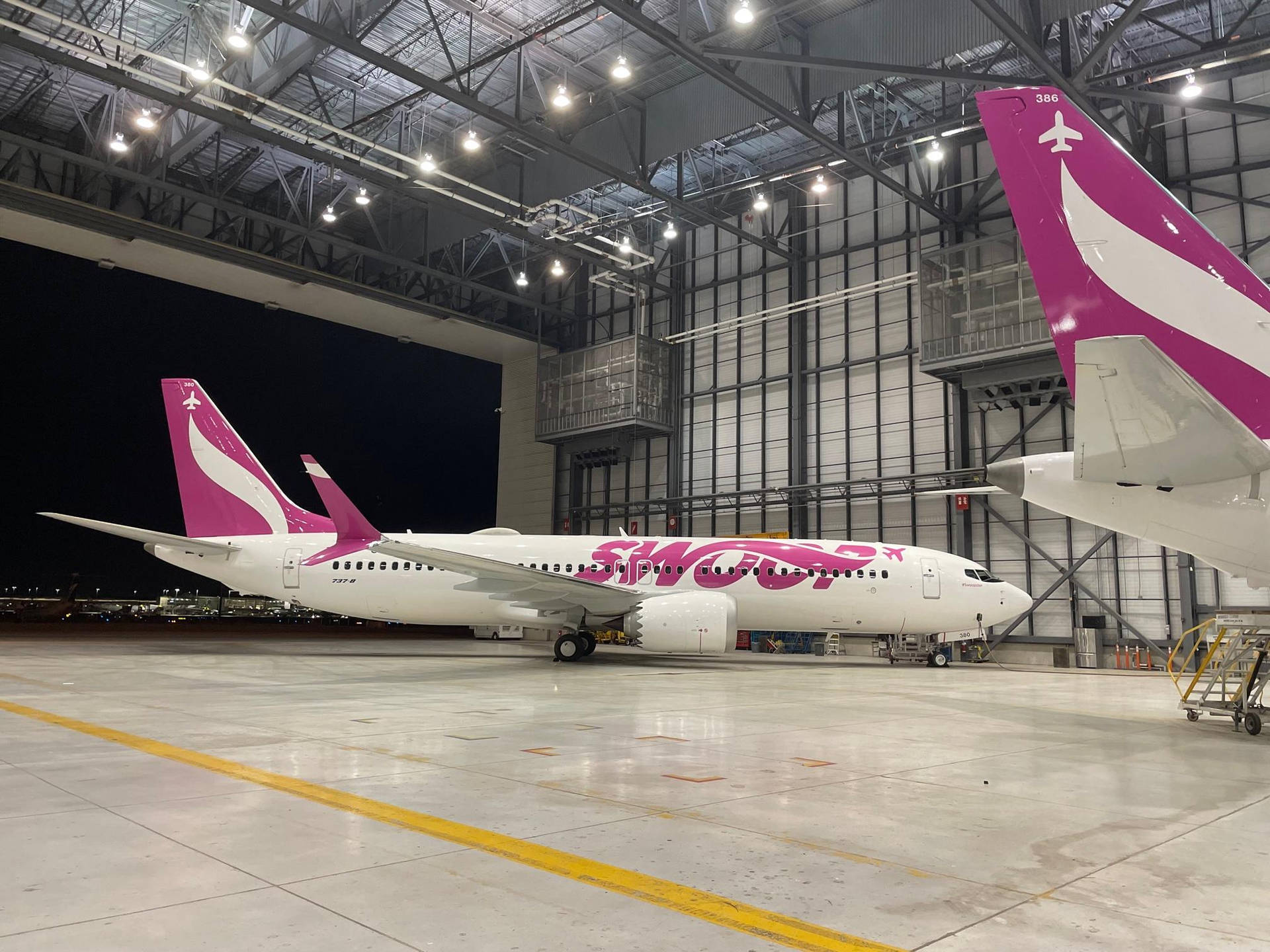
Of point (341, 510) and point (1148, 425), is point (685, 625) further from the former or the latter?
point (1148, 425)

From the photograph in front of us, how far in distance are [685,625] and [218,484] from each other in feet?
41.7

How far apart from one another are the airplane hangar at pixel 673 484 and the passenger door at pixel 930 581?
3.84ft

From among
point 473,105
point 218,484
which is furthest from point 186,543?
point 473,105

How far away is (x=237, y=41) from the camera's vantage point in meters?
18.7

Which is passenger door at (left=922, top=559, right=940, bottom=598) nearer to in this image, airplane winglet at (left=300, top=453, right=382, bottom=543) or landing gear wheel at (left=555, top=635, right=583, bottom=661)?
landing gear wheel at (left=555, top=635, right=583, bottom=661)

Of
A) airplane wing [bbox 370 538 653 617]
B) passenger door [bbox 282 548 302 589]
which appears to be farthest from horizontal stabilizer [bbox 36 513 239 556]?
airplane wing [bbox 370 538 653 617]

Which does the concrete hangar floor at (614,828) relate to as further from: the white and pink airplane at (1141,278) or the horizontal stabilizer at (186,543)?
the horizontal stabilizer at (186,543)

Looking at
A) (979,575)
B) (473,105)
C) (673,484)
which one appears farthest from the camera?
(673,484)

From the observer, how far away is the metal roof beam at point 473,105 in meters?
18.0

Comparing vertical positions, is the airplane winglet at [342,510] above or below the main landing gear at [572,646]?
above

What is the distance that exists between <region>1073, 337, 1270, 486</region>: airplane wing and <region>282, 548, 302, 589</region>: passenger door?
727 inches

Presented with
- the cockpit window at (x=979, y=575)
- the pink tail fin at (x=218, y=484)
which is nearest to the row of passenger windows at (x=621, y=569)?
the cockpit window at (x=979, y=575)

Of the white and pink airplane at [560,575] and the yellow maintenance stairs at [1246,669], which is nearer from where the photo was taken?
the yellow maintenance stairs at [1246,669]

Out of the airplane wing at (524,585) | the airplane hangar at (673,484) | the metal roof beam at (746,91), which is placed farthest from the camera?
the metal roof beam at (746,91)
